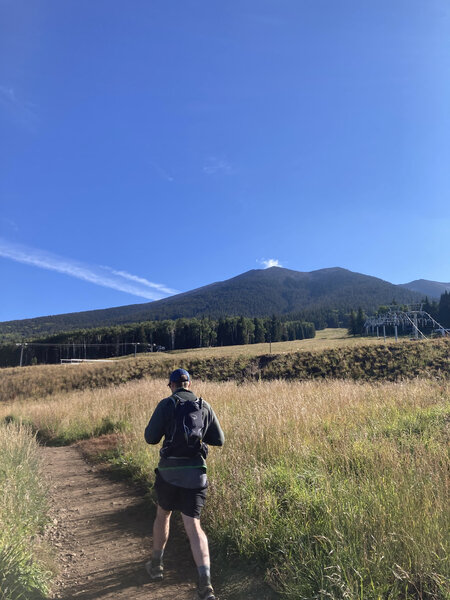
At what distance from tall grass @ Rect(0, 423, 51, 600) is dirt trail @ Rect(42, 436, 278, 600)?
237 mm

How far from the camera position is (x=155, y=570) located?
332cm

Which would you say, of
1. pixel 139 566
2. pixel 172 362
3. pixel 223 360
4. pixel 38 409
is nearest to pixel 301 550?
pixel 139 566

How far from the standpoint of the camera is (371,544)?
A: 9.09 feet

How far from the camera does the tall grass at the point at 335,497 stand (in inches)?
101

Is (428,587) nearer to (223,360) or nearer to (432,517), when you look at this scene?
(432,517)

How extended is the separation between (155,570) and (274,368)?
23.0m

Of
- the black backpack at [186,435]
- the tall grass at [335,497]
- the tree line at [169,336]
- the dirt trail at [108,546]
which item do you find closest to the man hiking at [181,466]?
the black backpack at [186,435]

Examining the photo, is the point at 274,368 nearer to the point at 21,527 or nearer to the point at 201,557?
the point at 21,527

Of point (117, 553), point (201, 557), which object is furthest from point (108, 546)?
point (201, 557)

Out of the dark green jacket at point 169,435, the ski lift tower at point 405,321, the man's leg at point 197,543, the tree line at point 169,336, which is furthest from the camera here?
the tree line at point 169,336

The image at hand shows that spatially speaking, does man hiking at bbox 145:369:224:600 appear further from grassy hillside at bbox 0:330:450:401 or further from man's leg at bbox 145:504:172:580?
grassy hillside at bbox 0:330:450:401

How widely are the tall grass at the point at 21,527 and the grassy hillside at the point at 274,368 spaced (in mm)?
16683

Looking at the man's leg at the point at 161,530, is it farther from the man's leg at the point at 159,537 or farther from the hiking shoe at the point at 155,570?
the hiking shoe at the point at 155,570

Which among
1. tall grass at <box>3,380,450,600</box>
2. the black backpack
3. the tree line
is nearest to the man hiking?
the black backpack
